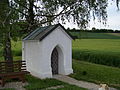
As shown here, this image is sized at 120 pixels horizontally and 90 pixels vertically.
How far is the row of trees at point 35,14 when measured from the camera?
11609 millimetres

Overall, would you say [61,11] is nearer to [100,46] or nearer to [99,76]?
[99,76]

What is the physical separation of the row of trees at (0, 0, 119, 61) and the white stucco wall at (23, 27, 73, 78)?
4.26ft

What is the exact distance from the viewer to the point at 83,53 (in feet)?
93.5

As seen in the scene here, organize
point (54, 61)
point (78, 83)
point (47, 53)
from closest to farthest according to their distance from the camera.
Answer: point (78, 83) → point (47, 53) → point (54, 61)

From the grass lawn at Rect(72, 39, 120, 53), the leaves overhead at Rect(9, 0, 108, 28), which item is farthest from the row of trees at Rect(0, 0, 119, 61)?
the grass lawn at Rect(72, 39, 120, 53)

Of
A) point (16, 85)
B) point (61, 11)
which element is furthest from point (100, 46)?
point (16, 85)

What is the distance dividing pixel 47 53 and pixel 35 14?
13.5 ft

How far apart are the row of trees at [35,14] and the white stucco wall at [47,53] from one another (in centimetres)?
130

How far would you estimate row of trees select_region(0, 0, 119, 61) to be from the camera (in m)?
11.6

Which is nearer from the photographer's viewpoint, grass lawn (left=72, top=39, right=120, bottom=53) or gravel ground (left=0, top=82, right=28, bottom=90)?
gravel ground (left=0, top=82, right=28, bottom=90)

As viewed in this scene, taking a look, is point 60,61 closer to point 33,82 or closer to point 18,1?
point 33,82

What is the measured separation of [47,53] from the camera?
557 inches

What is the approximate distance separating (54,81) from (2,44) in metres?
3.38

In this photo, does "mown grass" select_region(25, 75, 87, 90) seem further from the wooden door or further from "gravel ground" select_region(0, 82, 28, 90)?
the wooden door
